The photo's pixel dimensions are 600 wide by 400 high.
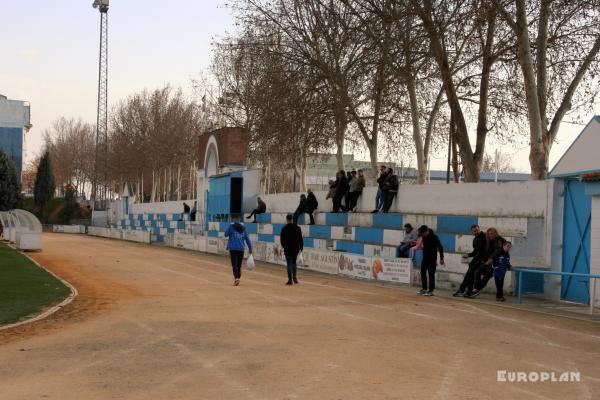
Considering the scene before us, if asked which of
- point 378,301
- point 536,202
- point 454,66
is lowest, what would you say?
point 378,301

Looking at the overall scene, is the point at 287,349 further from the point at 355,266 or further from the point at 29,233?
the point at 29,233

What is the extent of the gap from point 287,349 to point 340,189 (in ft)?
79.9

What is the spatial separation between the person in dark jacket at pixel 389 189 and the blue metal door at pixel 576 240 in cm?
1131

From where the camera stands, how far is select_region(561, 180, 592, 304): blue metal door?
1823 cm

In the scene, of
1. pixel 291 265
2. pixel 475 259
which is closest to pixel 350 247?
pixel 291 265

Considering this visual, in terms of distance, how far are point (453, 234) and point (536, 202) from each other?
3.18 metres

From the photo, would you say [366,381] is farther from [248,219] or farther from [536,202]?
[248,219]

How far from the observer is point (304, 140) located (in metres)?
38.9

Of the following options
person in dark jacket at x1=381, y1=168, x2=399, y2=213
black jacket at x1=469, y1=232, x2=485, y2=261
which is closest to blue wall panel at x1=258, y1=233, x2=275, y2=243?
person in dark jacket at x1=381, y1=168, x2=399, y2=213

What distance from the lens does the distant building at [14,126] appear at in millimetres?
125938

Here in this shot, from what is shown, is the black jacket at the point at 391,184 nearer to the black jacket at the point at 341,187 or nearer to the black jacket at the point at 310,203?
the black jacket at the point at 341,187

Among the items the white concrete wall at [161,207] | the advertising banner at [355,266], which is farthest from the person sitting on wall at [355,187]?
the white concrete wall at [161,207]

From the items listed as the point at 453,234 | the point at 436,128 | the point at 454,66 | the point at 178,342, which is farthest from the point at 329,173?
the point at 178,342

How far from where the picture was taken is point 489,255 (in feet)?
60.9
